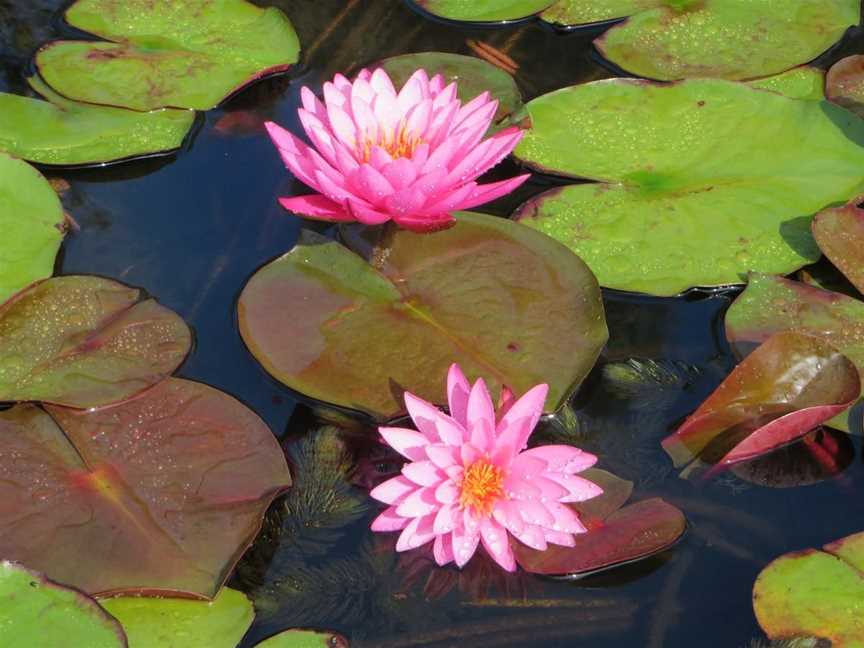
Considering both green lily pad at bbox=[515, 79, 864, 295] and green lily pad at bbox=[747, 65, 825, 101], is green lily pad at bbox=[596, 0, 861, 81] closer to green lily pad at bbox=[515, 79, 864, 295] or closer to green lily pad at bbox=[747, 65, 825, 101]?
green lily pad at bbox=[747, 65, 825, 101]

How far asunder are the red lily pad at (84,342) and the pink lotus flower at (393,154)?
0.51m

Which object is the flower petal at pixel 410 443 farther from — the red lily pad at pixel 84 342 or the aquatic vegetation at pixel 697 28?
the aquatic vegetation at pixel 697 28

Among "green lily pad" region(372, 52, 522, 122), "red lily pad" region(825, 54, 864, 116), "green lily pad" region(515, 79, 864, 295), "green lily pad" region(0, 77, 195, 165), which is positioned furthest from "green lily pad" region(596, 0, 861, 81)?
"green lily pad" region(0, 77, 195, 165)

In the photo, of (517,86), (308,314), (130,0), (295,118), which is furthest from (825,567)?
(130,0)

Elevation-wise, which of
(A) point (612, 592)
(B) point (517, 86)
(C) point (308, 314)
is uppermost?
(B) point (517, 86)

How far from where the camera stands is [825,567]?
2125 mm

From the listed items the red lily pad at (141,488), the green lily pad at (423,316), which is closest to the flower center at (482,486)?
the green lily pad at (423,316)

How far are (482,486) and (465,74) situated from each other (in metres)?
1.71

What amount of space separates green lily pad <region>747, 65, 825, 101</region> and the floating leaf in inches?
47.5

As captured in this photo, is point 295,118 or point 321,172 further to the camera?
point 295,118

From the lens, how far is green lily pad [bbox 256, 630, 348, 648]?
2.02 meters

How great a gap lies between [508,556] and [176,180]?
1724mm

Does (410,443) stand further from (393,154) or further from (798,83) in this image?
(798,83)

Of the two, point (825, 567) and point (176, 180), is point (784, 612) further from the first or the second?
point (176, 180)
